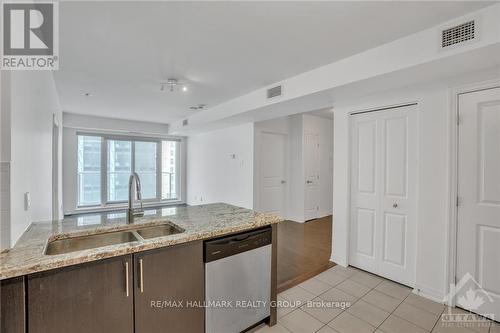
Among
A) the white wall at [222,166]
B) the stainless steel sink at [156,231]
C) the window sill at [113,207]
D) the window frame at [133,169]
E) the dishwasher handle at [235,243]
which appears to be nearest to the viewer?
the dishwasher handle at [235,243]

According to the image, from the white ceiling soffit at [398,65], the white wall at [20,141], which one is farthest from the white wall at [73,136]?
the white ceiling soffit at [398,65]

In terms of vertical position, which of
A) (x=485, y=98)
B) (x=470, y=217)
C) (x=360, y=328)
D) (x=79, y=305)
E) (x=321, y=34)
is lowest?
(x=360, y=328)

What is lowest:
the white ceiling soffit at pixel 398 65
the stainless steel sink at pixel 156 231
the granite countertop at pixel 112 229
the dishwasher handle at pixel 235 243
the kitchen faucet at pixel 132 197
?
the dishwasher handle at pixel 235 243

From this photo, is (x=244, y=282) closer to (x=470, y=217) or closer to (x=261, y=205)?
(x=470, y=217)

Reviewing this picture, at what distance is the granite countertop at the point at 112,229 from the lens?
110 cm

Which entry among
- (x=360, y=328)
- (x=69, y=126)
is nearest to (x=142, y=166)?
(x=69, y=126)

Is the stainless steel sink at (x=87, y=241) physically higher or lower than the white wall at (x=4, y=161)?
lower

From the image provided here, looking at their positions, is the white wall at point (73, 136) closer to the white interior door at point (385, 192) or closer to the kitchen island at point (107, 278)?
the kitchen island at point (107, 278)

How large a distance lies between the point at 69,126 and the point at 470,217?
7463 millimetres

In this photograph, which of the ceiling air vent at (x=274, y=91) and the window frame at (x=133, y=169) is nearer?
the ceiling air vent at (x=274, y=91)

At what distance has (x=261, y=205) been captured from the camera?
5.15 metres

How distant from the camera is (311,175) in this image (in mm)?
5562

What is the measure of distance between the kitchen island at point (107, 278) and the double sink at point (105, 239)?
0.02 metres

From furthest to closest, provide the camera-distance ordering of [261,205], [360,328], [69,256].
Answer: [261,205] → [360,328] → [69,256]
